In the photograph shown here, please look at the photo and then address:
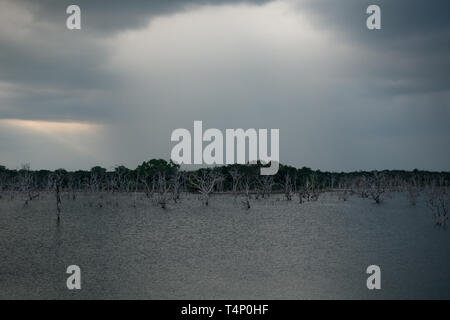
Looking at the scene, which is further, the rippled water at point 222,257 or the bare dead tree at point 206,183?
the bare dead tree at point 206,183

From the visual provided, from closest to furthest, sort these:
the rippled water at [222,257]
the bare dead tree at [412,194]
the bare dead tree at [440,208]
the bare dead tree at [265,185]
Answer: the rippled water at [222,257] → the bare dead tree at [440,208] → the bare dead tree at [412,194] → the bare dead tree at [265,185]

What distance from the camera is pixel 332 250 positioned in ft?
108

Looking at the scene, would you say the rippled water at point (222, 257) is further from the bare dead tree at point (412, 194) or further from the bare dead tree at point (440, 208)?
the bare dead tree at point (412, 194)

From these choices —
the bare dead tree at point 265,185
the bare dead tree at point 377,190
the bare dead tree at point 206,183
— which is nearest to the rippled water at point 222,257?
the bare dead tree at point 206,183

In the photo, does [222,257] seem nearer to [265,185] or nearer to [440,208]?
[440,208]

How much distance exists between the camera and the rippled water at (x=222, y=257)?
70.9ft

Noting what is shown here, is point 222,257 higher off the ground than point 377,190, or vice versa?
point 377,190

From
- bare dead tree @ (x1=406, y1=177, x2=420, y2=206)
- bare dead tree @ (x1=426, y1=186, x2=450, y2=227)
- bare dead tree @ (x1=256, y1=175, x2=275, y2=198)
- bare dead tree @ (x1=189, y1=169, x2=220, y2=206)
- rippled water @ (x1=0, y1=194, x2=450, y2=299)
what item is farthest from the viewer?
bare dead tree @ (x1=256, y1=175, x2=275, y2=198)

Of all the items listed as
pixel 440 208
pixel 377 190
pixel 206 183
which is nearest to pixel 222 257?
pixel 440 208

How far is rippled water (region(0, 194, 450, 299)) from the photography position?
2161 cm

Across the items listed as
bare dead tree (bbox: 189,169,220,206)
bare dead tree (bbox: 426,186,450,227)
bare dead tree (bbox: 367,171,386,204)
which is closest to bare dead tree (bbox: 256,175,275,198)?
bare dead tree (bbox: 189,169,220,206)

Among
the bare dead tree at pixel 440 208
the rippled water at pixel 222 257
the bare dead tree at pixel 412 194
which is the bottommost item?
the rippled water at pixel 222 257

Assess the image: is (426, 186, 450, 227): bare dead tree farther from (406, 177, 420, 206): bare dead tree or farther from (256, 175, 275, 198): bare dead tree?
(256, 175, 275, 198): bare dead tree

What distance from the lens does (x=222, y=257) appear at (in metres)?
29.9
